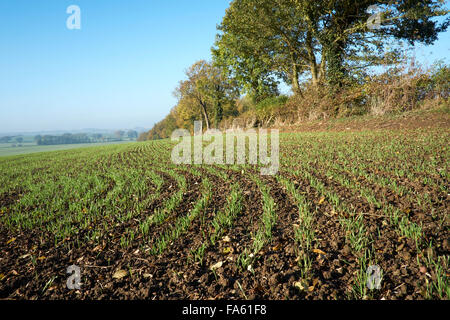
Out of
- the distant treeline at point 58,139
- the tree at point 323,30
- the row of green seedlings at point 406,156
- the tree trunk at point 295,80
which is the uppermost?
the tree at point 323,30

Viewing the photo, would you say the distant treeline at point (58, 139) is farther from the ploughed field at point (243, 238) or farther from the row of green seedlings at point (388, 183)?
the row of green seedlings at point (388, 183)

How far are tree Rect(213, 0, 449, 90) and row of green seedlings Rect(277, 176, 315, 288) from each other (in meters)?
15.0

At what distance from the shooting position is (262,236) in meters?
2.66

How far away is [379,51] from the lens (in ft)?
50.7

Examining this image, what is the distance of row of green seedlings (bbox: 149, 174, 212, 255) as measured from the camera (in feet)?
8.47

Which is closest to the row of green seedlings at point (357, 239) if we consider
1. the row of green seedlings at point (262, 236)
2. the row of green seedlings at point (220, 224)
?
the row of green seedlings at point (262, 236)

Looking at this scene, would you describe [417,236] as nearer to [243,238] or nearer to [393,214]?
[393,214]

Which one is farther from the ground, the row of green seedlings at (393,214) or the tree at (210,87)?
the tree at (210,87)

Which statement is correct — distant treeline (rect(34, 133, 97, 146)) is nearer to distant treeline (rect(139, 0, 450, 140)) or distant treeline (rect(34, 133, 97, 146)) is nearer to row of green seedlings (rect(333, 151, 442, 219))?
distant treeline (rect(139, 0, 450, 140))

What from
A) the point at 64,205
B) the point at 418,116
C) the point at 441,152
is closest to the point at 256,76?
the point at 418,116

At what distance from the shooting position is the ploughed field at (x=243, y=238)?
1.96 meters

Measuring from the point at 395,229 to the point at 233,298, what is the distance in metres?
2.06

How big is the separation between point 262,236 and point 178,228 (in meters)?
1.13

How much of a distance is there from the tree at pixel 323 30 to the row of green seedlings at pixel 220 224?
49.4ft
